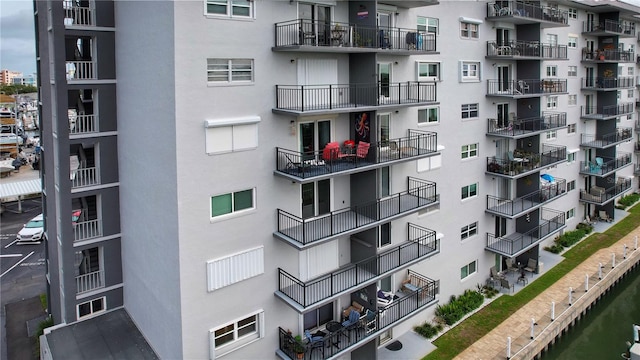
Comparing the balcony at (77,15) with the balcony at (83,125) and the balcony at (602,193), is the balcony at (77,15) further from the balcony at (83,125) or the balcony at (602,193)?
the balcony at (602,193)

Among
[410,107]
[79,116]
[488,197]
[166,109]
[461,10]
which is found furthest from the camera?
[488,197]

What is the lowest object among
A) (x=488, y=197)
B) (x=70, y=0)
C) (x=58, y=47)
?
(x=488, y=197)

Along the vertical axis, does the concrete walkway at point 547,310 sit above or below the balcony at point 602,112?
below

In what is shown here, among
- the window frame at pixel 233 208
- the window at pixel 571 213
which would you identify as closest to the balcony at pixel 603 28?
the window at pixel 571 213

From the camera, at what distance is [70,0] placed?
59.5 ft

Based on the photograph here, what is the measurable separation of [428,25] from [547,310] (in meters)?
15.5

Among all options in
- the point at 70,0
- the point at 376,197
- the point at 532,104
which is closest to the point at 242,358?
the point at 376,197

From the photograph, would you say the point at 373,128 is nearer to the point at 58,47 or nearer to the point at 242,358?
the point at 242,358

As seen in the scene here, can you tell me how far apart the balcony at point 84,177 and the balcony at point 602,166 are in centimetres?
3256

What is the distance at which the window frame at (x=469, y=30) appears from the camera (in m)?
24.1

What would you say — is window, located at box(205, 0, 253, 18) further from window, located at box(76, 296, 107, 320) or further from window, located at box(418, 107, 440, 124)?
window, located at box(76, 296, 107, 320)

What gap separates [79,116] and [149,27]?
199 inches

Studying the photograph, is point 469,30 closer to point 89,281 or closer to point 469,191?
point 469,191

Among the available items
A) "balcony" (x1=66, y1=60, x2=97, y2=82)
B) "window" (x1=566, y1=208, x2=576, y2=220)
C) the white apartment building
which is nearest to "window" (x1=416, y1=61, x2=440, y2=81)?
the white apartment building
